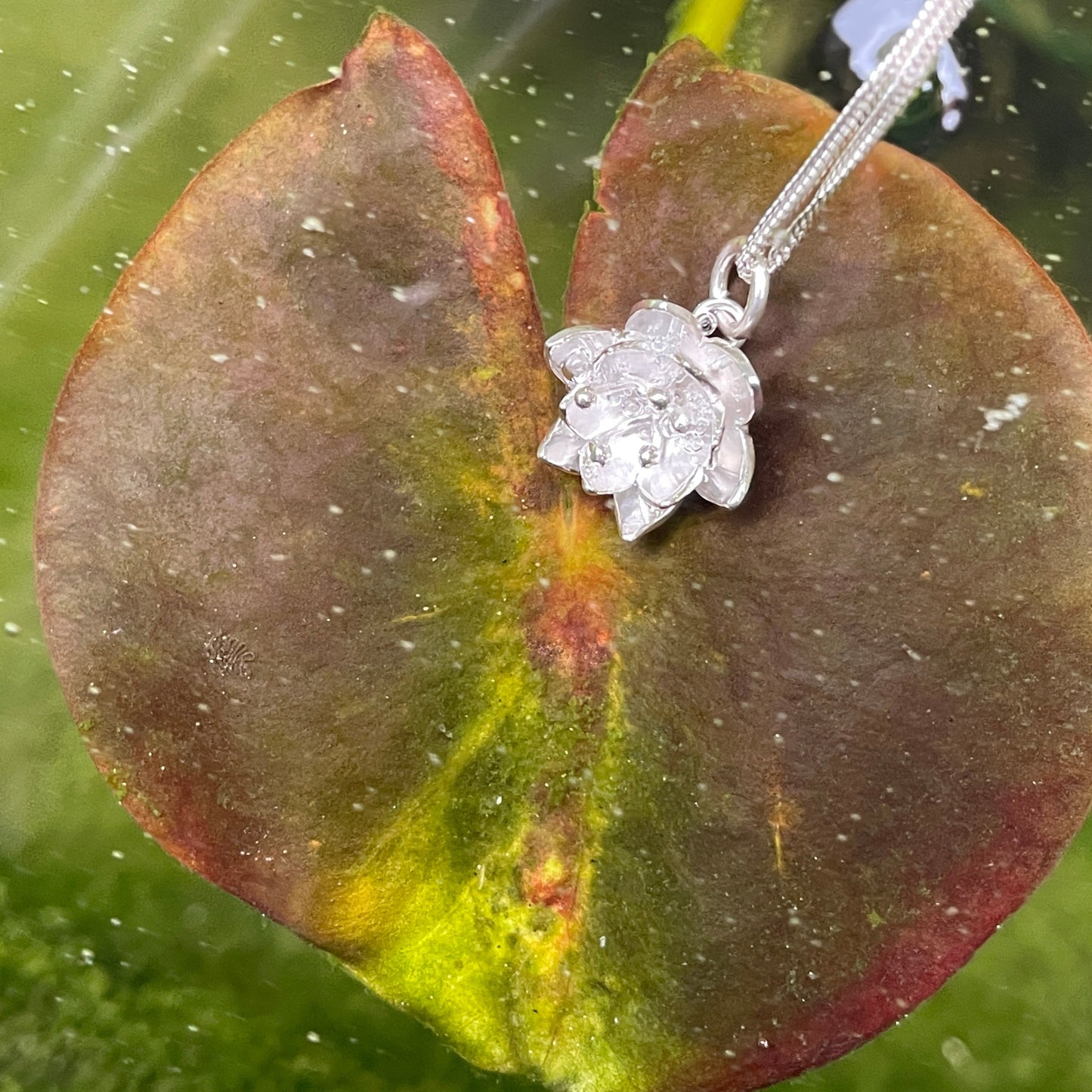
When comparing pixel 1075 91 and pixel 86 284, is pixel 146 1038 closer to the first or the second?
pixel 86 284

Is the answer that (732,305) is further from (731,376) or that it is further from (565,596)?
(565,596)

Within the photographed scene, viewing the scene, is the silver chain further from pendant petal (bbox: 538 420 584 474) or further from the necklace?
pendant petal (bbox: 538 420 584 474)

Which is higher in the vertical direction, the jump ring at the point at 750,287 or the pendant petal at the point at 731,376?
the jump ring at the point at 750,287

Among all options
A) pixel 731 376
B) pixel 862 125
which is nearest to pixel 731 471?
pixel 731 376

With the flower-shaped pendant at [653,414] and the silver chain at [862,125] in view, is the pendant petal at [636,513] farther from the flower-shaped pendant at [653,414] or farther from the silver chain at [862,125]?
the silver chain at [862,125]

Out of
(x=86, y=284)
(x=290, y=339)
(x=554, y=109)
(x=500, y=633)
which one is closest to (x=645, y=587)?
(x=500, y=633)

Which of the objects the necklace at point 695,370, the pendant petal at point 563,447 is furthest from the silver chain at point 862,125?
the pendant petal at point 563,447

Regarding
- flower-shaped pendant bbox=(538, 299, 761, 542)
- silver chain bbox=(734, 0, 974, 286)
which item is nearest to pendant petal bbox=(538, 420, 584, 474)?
flower-shaped pendant bbox=(538, 299, 761, 542)
